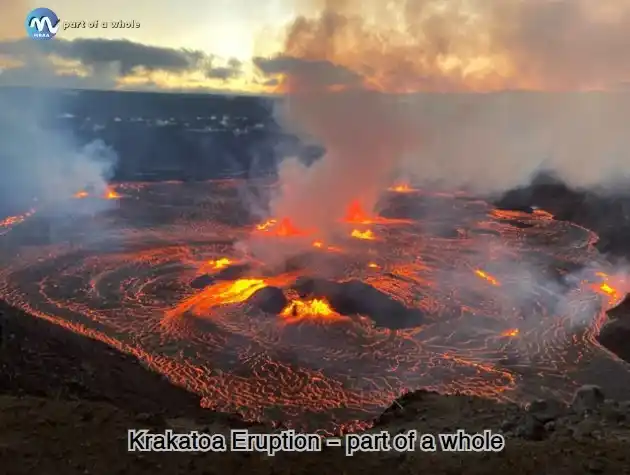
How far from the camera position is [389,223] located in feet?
109

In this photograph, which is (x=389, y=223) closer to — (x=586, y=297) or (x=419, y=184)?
(x=586, y=297)

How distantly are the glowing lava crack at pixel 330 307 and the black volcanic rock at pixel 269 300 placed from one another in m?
0.06

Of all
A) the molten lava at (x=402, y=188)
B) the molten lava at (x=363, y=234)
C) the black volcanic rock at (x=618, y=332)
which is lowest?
the black volcanic rock at (x=618, y=332)

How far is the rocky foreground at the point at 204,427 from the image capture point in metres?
9.04

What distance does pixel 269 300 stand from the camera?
66.2ft

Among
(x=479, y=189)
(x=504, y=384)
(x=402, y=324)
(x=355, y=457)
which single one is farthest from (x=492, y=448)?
(x=479, y=189)

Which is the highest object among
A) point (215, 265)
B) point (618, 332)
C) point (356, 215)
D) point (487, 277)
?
point (356, 215)

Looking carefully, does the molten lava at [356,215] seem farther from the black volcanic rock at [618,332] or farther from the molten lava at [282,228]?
the black volcanic rock at [618,332]

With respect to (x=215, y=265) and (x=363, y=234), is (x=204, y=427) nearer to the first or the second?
(x=215, y=265)

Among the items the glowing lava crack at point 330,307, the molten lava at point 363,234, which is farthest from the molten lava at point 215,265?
the molten lava at point 363,234

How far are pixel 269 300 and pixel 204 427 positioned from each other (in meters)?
8.99

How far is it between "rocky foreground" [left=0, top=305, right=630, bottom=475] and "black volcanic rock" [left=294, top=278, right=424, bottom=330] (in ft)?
18.4

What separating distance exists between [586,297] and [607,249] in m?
7.63

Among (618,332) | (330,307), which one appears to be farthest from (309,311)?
(618,332)
